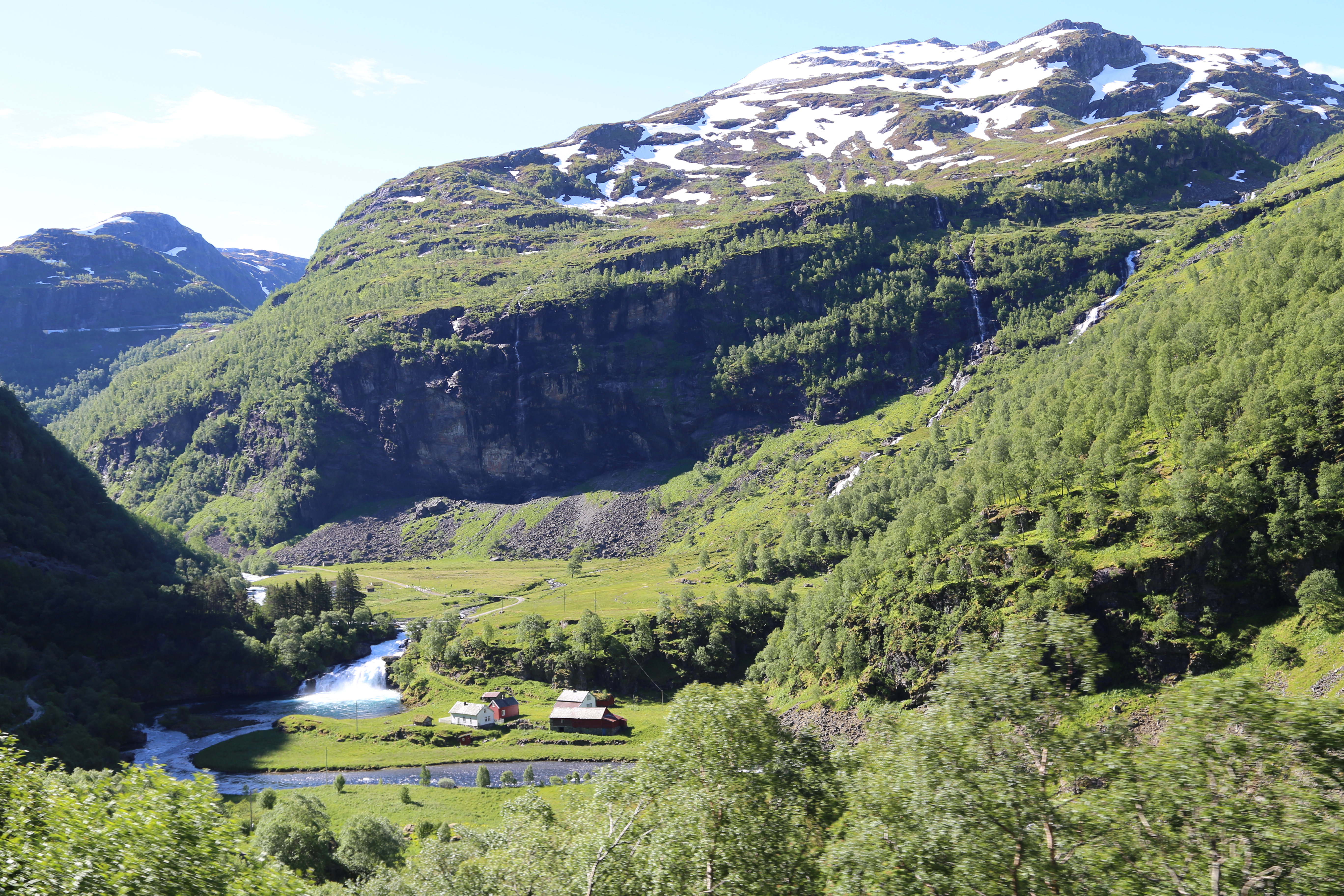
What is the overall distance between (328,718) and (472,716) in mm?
29018

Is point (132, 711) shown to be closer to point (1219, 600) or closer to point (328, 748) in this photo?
point (328, 748)

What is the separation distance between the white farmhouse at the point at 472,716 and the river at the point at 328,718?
12.0 metres

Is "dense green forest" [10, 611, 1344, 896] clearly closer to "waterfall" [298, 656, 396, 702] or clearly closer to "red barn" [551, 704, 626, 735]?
"red barn" [551, 704, 626, 735]

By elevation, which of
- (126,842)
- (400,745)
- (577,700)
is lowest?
(400,745)

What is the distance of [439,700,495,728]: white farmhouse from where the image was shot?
397 feet

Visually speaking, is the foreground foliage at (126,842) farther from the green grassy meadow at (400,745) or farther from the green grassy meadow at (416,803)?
the green grassy meadow at (400,745)

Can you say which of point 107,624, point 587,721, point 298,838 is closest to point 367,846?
point 298,838

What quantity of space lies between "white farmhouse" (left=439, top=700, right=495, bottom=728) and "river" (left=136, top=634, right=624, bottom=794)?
1202 centimetres

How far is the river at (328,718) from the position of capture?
338ft

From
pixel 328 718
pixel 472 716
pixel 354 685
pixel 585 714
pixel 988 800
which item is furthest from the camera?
pixel 354 685

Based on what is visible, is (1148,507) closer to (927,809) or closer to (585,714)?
(585,714)

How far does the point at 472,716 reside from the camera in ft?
398

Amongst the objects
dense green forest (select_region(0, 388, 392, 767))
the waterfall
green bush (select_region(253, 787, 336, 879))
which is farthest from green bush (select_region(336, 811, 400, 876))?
the waterfall

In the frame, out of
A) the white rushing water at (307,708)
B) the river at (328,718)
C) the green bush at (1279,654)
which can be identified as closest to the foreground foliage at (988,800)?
the river at (328,718)
